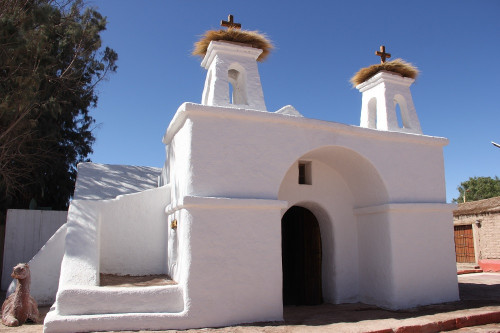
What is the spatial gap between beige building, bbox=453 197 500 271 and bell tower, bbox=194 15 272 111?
11726 millimetres

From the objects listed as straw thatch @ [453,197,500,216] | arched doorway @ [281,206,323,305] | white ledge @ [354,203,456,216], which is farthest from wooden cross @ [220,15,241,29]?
straw thatch @ [453,197,500,216]

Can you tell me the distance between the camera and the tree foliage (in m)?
8.68

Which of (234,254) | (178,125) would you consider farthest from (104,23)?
(234,254)

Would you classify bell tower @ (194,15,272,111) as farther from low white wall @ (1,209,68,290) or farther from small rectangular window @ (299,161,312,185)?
low white wall @ (1,209,68,290)

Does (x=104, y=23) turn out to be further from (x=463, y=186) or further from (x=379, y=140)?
(x=463, y=186)

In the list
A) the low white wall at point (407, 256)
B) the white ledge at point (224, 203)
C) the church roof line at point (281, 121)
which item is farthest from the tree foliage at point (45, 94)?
the low white wall at point (407, 256)

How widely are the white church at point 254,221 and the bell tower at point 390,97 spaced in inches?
1.3

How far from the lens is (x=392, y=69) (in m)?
9.34

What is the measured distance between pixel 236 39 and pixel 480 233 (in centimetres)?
1369

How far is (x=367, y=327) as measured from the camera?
6375mm

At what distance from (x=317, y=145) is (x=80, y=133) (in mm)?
9609

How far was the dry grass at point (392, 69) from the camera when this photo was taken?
9.28 meters

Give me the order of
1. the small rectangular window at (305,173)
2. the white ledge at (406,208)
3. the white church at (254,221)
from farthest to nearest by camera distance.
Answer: the small rectangular window at (305,173), the white ledge at (406,208), the white church at (254,221)

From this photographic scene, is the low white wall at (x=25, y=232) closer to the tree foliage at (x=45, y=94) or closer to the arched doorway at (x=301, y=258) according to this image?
the tree foliage at (x=45, y=94)
